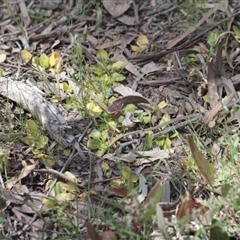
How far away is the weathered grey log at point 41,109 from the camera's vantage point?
215cm

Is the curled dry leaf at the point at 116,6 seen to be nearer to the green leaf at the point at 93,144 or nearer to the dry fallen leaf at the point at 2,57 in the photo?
the dry fallen leaf at the point at 2,57

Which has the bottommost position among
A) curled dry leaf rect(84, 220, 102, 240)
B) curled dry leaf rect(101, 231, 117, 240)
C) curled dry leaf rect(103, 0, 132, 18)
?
curled dry leaf rect(101, 231, 117, 240)

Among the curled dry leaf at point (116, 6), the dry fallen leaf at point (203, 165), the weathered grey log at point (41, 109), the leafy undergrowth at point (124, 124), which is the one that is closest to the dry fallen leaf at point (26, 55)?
the leafy undergrowth at point (124, 124)

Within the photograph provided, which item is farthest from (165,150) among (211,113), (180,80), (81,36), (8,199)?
(81,36)

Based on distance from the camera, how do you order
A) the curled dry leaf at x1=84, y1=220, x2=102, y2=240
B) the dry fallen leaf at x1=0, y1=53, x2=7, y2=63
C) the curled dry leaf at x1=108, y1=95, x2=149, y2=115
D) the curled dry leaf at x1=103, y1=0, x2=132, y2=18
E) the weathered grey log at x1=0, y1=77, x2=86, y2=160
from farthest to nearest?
the curled dry leaf at x1=103, y1=0, x2=132, y2=18 → the dry fallen leaf at x1=0, y1=53, x2=7, y2=63 → the curled dry leaf at x1=108, y1=95, x2=149, y2=115 → the weathered grey log at x1=0, y1=77, x2=86, y2=160 → the curled dry leaf at x1=84, y1=220, x2=102, y2=240

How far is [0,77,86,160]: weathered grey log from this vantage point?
2154 millimetres

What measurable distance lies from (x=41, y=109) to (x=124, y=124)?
0.33m

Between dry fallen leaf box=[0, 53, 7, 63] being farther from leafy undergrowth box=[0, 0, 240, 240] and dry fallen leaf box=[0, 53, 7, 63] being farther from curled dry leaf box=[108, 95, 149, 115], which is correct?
curled dry leaf box=[108, 95, 149, 115]

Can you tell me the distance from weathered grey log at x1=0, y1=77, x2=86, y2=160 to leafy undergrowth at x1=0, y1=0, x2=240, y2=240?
0.01 metres

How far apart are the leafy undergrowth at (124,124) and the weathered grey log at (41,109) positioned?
1 cm

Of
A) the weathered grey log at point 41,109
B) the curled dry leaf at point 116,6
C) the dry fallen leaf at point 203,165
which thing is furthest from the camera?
the curled dry leaf at point 116,6

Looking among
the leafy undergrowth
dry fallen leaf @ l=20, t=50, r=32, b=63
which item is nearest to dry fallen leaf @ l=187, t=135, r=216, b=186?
the leafy undergrowth

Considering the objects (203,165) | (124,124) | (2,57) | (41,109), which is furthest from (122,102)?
(2,57)

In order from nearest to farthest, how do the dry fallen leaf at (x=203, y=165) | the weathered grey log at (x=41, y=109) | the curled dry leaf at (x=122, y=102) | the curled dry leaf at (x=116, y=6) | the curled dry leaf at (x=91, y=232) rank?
the curled dry leaf at (x=91, y=232) < the dry fallen leaf at (x=203, y=165) < the weathered grey log at (x=41, y=109) < the curled dry leaf at (x=122, y=102) < the curled dry leaf at (x=116, y=6)
